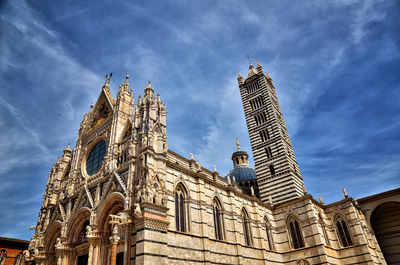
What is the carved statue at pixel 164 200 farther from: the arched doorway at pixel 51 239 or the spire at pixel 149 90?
the arched doorway at pixel 51 239

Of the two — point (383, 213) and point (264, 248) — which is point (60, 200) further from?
point (383, 213)

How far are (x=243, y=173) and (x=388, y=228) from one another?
18798 mm

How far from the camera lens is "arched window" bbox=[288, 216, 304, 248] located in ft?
80.2

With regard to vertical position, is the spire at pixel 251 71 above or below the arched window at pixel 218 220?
above

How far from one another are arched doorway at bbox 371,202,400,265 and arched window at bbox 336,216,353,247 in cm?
646

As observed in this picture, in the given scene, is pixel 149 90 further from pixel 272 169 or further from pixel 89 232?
pixel 272 169

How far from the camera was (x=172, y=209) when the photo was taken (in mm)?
17094

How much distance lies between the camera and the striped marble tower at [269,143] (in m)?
29.1

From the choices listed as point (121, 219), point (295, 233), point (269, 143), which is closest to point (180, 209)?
point (121, 219)

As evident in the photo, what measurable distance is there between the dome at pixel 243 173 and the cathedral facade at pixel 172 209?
907 centimetres

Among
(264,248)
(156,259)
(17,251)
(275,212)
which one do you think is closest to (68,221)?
(156,259)

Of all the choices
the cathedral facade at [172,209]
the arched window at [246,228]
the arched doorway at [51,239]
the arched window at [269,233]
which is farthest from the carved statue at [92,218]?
the arched window at [269,233]

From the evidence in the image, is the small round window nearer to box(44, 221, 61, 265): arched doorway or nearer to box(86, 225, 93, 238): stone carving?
box(44, 221, 61, 265): arched doorway

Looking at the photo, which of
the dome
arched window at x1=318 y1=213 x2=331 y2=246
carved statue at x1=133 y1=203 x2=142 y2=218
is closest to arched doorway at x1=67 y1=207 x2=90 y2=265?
carved statue at x1=133 y1=203 x2=142 y2=218
